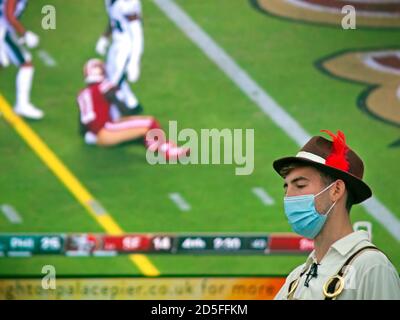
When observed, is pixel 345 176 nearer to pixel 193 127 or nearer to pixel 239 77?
pixel 193 127

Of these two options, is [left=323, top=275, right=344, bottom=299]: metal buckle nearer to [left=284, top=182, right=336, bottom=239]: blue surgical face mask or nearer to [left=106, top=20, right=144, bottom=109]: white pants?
[left=284, top=182, right=336, bottom=239]: blue surgical face mask

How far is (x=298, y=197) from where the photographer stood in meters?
4.10

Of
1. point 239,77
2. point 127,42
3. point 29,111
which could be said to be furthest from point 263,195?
point 29,111

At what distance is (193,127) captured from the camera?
784 cm

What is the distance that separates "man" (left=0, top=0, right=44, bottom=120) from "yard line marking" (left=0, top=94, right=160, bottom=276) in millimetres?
114

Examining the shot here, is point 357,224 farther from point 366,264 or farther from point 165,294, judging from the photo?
point 366,264

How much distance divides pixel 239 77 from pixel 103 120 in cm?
97

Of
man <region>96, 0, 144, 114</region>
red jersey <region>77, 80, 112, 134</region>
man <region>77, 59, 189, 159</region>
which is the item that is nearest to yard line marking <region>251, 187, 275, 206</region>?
man <region>77, 59, 189, 159</region>

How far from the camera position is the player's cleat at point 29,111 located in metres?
7.93

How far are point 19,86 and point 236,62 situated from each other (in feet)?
4.82

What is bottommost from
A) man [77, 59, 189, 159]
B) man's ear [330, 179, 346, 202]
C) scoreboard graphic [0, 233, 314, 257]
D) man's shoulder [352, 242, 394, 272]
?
Result: scoreboard graphic [0, 233, 314, 257]

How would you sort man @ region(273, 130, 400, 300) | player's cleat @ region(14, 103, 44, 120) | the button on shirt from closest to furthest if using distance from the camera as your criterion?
the button on shirt → man @ region(273, 130, 400, 300) → player's cleat @ region(14, 103, 44, 120)

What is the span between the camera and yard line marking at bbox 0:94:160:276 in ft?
25.7

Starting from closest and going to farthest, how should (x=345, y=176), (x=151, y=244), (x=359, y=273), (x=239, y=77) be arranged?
1. (x=359, y=273)
2. (x=345, y=176)
3. (x=151, y=244)
4. (x=239, y=77)
